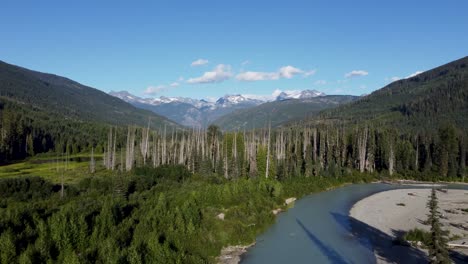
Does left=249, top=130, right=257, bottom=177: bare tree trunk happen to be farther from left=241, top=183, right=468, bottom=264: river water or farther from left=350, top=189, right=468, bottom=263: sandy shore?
left=350, top=189, right=468, bottom=263: sandy shore

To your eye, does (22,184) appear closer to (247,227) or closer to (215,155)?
(247,227)

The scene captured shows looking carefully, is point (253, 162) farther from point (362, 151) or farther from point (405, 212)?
point (405, 212)

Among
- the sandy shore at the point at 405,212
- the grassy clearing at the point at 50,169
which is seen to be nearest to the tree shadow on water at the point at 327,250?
the sandy shore at the point at 405,212

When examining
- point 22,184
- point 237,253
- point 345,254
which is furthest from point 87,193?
point 345,254

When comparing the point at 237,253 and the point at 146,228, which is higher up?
the point at 146,228

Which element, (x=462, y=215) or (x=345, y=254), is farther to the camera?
(x=462, y=215)

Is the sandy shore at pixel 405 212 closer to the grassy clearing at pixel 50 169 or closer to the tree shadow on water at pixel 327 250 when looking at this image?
the tree shadow on water at pixel 327 250

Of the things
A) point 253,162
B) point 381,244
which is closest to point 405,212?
point 381,244
